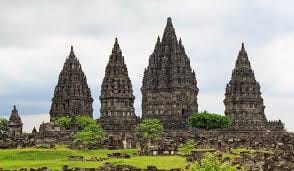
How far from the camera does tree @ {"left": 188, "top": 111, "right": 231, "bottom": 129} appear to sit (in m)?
135

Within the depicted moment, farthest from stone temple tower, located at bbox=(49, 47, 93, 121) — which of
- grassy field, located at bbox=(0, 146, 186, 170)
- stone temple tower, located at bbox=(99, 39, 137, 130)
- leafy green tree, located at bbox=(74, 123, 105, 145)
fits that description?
grassy field, located at bbox=(0, 146, 186, 170)

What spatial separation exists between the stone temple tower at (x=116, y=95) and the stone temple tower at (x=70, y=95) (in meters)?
9.87

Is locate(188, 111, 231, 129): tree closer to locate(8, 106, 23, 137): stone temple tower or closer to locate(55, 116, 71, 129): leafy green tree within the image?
locate(55, 116, 71, 129): leafy green tree

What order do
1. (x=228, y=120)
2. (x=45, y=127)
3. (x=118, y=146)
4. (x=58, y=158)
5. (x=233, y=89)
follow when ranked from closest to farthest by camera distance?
(x=58, y=158)
(x=118, y=146)
(x=45, y=127)
(x=228, y=120)
(x=233, y=89)

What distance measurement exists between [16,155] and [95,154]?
985 cm

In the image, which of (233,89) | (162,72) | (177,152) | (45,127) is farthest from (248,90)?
(177,152)

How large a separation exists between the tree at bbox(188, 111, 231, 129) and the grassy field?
36.0 m

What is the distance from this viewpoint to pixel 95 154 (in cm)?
9669

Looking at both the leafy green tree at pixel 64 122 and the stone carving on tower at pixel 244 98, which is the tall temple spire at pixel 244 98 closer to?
the stone carving on tower at pixel 244 98

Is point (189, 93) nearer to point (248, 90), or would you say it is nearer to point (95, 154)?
point (248, 90)

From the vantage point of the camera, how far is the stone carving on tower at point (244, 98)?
14425 cm

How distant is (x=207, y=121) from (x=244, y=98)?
517 inches

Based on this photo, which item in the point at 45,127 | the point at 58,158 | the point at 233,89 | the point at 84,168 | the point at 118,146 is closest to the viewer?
the point at 84,168

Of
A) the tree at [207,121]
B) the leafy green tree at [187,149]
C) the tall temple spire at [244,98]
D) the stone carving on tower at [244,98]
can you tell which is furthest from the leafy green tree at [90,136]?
the tall temple spire at [244,98]
